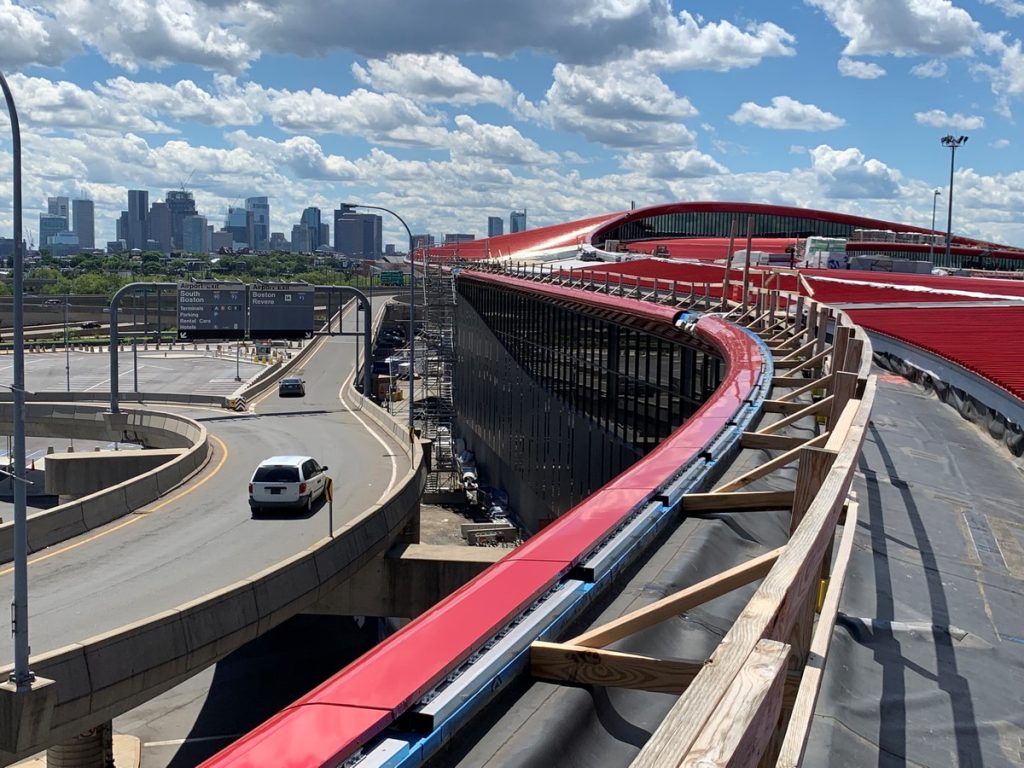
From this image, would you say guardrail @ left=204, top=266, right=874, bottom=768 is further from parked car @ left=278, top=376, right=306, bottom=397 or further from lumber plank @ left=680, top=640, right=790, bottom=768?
parked car @ left=278, top=376, right=306, bottom=397

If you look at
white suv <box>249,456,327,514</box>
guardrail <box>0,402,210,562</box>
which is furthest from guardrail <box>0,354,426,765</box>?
guardrail <box>0,402,210,562</box>

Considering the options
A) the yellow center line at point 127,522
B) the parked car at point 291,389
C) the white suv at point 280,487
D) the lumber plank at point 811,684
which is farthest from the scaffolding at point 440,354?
the lumber plank at point 811,684

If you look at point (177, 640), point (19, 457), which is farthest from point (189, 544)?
point (19, 457)

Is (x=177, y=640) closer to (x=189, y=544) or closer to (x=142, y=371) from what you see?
(x=189, y=544)

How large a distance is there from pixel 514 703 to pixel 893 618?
10.2ft

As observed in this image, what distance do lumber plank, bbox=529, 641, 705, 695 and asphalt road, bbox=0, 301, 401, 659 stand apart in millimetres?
14330

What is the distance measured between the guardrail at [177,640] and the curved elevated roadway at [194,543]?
447mm

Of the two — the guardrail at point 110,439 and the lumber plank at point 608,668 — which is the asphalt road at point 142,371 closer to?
the guardrail at point 110,439

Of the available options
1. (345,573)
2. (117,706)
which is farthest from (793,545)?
(345,573)

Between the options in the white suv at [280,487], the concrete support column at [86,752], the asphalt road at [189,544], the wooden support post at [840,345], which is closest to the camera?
the wooden support post at [840,345]

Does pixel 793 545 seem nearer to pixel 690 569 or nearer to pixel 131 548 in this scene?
pixel 690 569

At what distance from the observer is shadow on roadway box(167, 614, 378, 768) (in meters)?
23.7

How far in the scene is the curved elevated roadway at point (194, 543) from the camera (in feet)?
59.1

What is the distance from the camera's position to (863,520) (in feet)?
25.7
